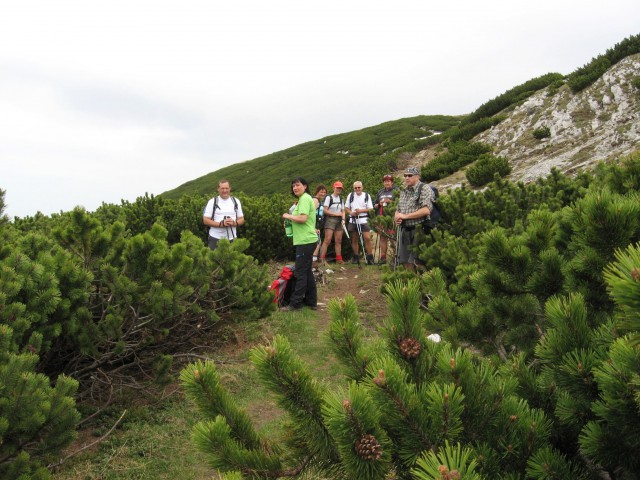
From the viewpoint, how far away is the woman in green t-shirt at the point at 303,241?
7.31 m

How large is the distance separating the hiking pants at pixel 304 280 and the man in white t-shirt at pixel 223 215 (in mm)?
1178

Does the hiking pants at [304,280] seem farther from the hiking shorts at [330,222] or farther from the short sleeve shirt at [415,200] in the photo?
the hiking shorts at [330,222]

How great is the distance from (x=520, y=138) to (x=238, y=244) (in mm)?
17119

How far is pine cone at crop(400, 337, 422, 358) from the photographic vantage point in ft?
5.39

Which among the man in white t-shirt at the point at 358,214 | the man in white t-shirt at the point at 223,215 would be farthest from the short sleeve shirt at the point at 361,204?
the man in white t-shirt at the point at 223,215

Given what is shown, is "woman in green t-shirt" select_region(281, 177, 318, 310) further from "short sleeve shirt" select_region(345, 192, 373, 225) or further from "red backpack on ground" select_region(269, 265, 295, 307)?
"short sleeve shirt" select_region(345, 192, 373, 225)

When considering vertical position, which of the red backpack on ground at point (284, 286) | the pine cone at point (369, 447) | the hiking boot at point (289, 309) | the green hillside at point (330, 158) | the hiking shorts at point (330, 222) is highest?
the green hillside at point (330, 158)

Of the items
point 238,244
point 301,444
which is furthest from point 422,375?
point 238,244

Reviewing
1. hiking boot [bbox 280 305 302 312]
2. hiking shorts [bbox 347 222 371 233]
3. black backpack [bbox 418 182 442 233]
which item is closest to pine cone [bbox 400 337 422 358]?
black backpack [bbox 418 182 442 233]

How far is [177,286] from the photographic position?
4398 mm

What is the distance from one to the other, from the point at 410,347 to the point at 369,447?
15.9 inches

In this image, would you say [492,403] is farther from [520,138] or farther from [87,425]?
[520,138]

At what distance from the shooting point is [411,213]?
713 cm

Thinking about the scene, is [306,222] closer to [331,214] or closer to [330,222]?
[331,214]
